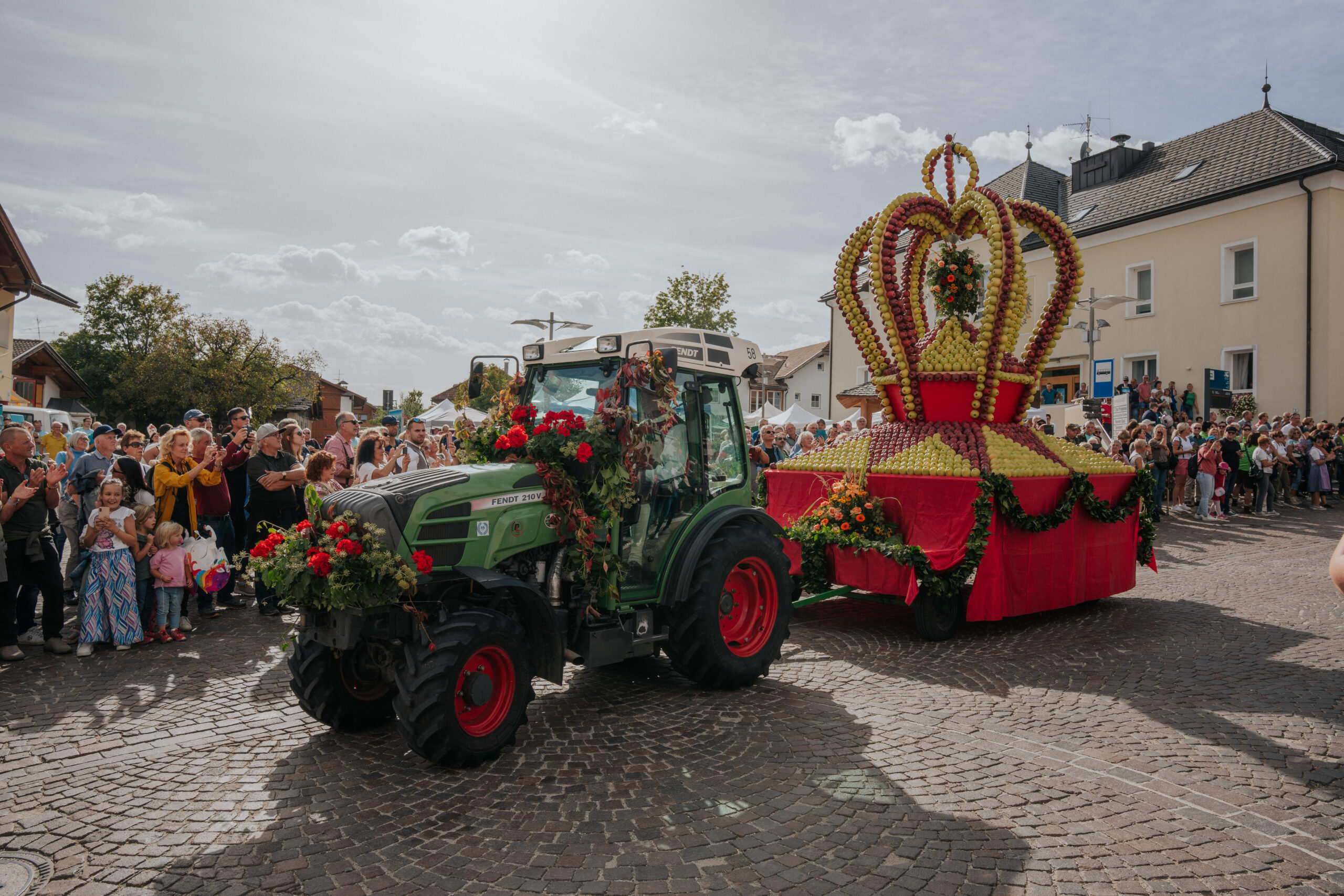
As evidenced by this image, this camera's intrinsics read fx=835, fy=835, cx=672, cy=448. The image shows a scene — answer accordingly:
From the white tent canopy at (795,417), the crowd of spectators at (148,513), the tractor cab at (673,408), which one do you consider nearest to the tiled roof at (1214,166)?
the white tent canopy at (795,417)

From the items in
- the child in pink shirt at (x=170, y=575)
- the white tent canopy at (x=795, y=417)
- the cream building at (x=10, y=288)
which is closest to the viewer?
the child in pink shirt at (x=170, y=575)

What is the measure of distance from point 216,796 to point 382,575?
125 centimetres

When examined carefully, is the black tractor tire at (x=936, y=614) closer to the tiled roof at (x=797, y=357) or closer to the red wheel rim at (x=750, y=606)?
the red wheel rim at (x=750, y=606)

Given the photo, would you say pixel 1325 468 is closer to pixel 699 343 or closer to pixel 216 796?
pixel 699 343

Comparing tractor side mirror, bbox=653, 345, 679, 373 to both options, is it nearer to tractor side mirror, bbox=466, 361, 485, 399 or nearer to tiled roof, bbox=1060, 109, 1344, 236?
tractor side mirror, bbox=466, 361, 485, 399

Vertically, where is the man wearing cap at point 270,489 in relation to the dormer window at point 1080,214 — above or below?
below

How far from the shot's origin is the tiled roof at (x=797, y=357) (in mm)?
55938

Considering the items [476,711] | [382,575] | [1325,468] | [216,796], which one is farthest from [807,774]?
[1325,468]

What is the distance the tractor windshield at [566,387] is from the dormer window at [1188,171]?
81.8 ft

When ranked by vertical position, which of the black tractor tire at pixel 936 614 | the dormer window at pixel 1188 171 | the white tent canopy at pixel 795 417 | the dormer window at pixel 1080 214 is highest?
the dormer window at pixel 1188 171

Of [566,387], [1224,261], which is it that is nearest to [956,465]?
[566,387]

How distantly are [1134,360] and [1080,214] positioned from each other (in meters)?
5.51

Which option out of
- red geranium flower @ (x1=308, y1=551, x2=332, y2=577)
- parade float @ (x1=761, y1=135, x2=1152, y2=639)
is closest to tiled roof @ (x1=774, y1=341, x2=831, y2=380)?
parade float @ (x1=761, y1=135, x2=1152, y2=639)

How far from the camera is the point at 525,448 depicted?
499 cm
